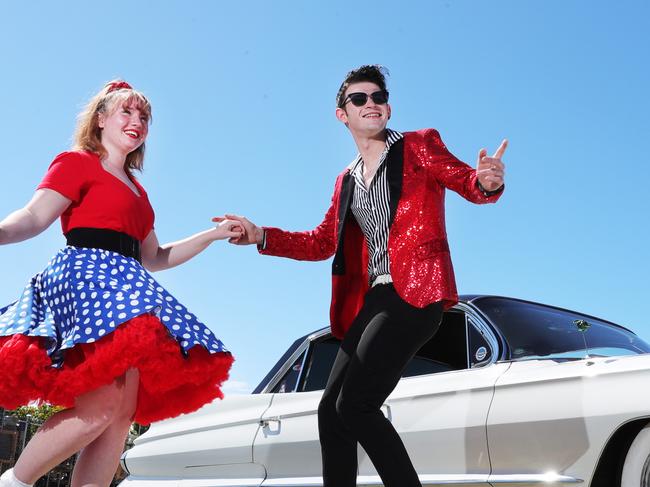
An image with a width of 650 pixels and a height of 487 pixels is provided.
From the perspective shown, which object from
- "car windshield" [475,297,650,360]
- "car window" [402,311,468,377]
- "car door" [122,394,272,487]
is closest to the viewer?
"car windshield" [475,297,650,360]

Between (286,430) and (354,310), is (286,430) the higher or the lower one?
the lower one

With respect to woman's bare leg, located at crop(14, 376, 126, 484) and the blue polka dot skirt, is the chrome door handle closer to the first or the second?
the blue polka dot skirt

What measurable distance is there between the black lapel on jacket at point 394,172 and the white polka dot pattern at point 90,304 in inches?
38.4

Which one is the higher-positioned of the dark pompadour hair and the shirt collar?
the dark pompadour hair

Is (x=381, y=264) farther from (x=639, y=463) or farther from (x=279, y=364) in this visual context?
(x=279, y=364)

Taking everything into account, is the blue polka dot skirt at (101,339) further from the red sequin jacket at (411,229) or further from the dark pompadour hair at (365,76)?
the dark pompadour hair at (365,76)

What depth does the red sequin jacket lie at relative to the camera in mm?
2924

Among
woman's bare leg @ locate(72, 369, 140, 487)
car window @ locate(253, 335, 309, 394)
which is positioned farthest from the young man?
car window @ locate(253, 335, 309, 394)

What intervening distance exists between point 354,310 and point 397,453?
0.83 meters

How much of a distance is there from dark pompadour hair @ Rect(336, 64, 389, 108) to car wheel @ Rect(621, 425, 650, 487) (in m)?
1.95

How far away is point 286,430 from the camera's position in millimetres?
4457

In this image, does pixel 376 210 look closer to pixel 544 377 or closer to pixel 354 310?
pixel 354 310

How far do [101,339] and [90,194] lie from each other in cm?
63

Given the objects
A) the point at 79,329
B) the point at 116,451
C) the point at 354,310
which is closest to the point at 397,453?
the point at 354,310
